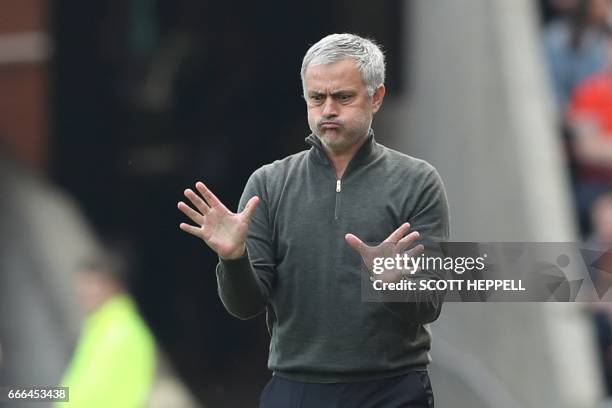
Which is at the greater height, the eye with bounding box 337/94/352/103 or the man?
the eye with bounding box 337/94/352/103

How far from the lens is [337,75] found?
117 inches

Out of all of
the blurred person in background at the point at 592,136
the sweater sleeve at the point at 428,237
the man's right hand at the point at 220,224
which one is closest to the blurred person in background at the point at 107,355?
the man's right hand at the point at 220,224

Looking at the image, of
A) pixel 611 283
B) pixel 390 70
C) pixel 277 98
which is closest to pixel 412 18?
pixel 390 70

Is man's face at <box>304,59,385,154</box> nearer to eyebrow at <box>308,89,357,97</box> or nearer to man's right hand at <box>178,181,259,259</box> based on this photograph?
eyebrow at <box>308,89,357,97</box>

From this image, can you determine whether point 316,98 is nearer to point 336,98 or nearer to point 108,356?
point 336,98

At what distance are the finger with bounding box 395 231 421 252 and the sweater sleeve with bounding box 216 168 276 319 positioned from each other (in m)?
0.34

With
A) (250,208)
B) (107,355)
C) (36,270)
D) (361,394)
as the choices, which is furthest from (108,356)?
(36,270)

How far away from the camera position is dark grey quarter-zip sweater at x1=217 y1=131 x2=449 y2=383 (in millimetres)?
2973

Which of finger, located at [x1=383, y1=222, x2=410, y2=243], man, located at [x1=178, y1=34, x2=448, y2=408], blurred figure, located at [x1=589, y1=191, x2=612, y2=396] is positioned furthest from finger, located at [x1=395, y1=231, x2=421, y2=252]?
blurred figure, located at [x1=589, y1=191, x2=612, y2=396]

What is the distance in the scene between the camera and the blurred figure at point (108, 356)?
14.0 ft

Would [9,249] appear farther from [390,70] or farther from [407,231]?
[407,231]

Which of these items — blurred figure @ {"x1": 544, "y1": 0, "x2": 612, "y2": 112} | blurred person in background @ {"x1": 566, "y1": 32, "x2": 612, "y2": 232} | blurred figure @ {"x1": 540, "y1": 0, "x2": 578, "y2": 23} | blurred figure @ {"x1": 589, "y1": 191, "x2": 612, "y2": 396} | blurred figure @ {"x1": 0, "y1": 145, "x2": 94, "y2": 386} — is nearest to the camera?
blurred figure @ {"x1": 0, "y1": 145, "x2": 94, "y2": 386}

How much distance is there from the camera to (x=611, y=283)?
3951mm

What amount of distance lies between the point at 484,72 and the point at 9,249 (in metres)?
2.90
